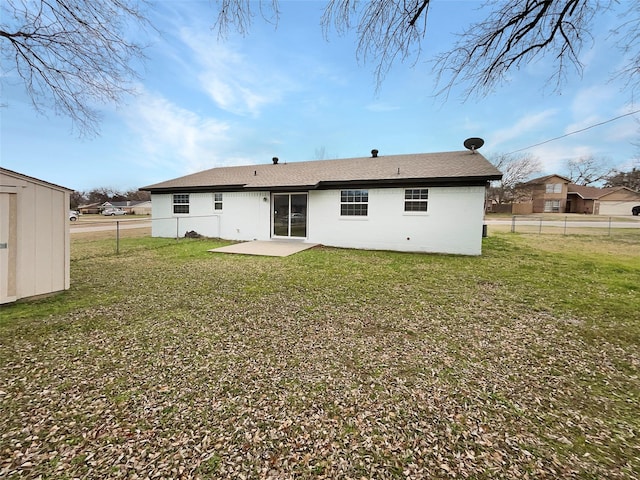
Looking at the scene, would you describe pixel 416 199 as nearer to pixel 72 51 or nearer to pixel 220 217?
pixel 220 217

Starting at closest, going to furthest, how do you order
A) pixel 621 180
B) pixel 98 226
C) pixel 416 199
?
pixel 416 199 < pixel 98 226 < pixel 621 180

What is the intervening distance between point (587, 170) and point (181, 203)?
66.3 m

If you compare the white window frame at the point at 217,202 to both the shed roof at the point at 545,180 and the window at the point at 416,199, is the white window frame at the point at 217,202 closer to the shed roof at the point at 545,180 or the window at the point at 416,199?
the window at the point at 416,199

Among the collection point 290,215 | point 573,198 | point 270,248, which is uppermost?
point 573,198

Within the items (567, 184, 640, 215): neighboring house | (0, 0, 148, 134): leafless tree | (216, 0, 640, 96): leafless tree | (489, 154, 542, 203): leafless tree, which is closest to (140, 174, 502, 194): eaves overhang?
(216, 0, 640, 96): leafless tree

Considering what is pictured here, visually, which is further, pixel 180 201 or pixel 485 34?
pixel 180 201

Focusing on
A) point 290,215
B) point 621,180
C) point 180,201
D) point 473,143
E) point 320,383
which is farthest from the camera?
point 621,180

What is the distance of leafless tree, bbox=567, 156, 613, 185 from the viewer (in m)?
49.6

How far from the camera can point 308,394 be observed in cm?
268

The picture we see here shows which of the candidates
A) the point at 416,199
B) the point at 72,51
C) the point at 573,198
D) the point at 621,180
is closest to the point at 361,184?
the point at 416,199

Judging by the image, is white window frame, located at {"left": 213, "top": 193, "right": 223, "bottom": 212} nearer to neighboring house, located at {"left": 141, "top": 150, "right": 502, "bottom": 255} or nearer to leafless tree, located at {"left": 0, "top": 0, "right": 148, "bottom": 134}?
neighboring house, located at {"left": 141, "top": 150, "right": 502, "bottom": 255}

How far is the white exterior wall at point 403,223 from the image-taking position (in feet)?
33.6

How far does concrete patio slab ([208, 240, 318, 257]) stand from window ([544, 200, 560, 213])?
46.9 m

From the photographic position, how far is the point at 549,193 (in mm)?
42969
